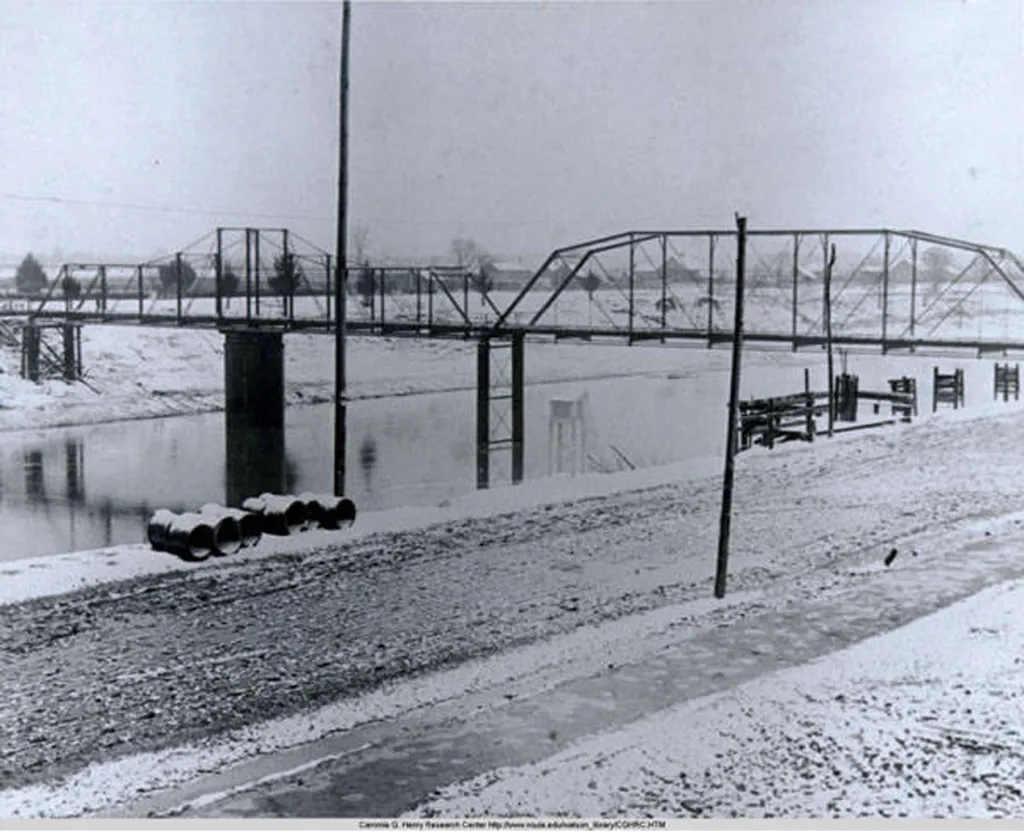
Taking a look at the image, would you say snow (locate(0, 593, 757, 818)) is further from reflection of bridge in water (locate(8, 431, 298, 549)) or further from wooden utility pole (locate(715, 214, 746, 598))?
reflection of bridge in water (locate(8, 431, 298, 549))

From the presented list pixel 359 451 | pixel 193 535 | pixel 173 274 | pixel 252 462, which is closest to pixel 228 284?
pixel 173 274

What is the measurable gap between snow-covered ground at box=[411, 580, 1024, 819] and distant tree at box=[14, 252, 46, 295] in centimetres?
3960

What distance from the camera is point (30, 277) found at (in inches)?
1800

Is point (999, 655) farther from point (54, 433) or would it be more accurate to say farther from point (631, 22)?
point (54, 433)

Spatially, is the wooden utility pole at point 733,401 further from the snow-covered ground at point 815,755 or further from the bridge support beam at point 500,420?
the bridge support beam at point 500,420

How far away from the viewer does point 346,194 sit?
53.4ft

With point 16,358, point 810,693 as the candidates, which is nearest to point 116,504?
point 810,693

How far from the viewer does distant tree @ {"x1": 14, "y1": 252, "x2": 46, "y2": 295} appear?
43469 mm

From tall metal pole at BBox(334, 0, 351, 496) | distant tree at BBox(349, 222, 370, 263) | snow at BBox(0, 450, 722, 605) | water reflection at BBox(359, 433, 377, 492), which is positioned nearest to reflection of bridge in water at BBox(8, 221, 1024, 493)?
water reflection at BBox(359, 433, 377, 492)

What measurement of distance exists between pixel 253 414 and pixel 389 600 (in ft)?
86.6

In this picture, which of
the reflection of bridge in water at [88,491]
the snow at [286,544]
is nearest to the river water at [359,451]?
the reflection of bridge in water at [88,491]

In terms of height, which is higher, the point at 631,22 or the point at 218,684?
the point at 631,22

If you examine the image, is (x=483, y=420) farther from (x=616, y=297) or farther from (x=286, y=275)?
(x=616, y=297)

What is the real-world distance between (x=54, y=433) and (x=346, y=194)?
2685 centimetres
